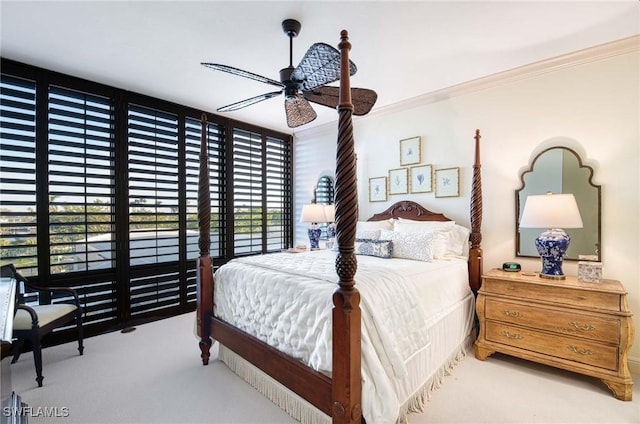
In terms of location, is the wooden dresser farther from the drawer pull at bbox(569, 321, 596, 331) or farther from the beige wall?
the beige wall

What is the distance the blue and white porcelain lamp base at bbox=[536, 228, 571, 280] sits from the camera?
7.94 feet

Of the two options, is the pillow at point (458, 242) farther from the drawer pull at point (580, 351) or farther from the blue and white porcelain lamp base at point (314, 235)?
the blue and white porcelain lamp base at point (314, 235)

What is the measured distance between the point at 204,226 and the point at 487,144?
9.83ft

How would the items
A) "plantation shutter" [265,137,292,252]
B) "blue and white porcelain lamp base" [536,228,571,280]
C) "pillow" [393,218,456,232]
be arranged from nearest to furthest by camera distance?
"blue and white porcelain lamp base" [536,228,571,280] < "pillow" [393,218,456,232] < "plantation shutter" [265,137,292,252]

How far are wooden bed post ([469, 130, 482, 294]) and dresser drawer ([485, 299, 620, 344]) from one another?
0.37 m

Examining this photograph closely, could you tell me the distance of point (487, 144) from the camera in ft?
10.3

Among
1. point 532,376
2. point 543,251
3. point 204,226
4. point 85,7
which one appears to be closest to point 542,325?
point 532,376

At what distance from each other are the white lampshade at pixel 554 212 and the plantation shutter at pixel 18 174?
4497 mm

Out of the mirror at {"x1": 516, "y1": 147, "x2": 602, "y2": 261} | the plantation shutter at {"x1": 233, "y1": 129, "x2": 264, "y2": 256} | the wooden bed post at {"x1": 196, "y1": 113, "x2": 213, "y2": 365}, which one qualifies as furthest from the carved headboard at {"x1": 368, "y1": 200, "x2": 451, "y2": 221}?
the wooden bed post at {"x1": 196, "y1": 113, "x2": 213, "y2": 365}

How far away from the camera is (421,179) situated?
366cm

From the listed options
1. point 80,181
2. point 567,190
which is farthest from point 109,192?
point 567,190

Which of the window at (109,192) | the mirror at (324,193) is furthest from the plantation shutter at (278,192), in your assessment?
the mirror at (324,193)

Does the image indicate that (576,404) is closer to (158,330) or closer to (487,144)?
(487,144)

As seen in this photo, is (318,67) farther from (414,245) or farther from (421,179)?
(421,179)
